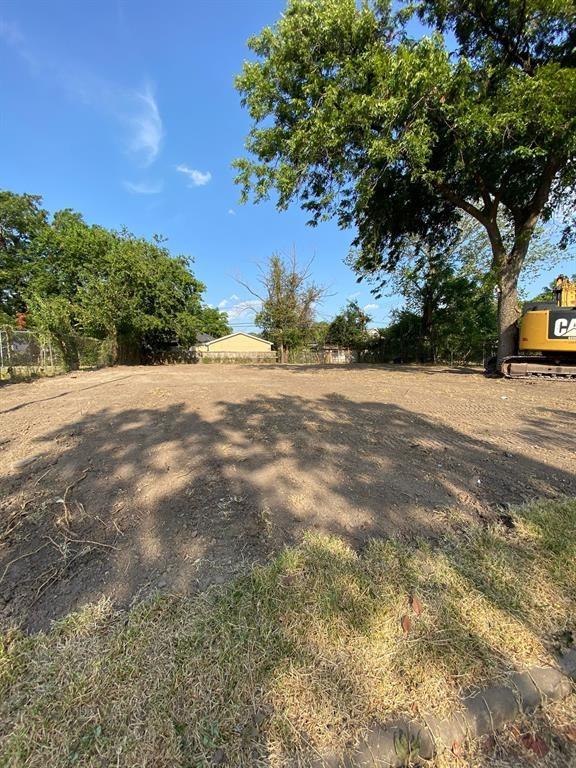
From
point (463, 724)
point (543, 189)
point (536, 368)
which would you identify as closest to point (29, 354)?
point (463, 724)

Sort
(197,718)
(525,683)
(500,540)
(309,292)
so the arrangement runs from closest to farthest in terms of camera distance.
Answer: (197,718) < (525,683) < (500,540) < (309,292)

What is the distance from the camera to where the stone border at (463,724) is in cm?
118

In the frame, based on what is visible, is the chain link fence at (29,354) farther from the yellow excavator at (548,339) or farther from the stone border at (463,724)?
the yellow excavator at (548,339)

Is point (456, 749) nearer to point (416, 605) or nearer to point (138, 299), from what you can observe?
point (416, 605)

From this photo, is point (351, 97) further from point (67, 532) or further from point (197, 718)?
point (197, 718)

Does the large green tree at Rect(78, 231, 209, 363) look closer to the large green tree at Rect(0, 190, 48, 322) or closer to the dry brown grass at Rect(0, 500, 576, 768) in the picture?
the large green tree at Rect(0, 190, 48, 322)

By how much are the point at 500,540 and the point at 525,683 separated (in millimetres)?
910

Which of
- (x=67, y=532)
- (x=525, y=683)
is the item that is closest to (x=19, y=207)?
(x=67, y=532)

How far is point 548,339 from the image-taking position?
8.80 metres

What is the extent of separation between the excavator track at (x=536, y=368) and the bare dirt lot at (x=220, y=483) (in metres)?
4.69

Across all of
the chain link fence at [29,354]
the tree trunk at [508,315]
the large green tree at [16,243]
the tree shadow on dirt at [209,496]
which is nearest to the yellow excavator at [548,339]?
the tree trunk at [508,315]

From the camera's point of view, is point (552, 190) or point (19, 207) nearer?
point (552, 190)

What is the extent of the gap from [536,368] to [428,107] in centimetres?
707

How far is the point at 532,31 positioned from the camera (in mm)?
9070
